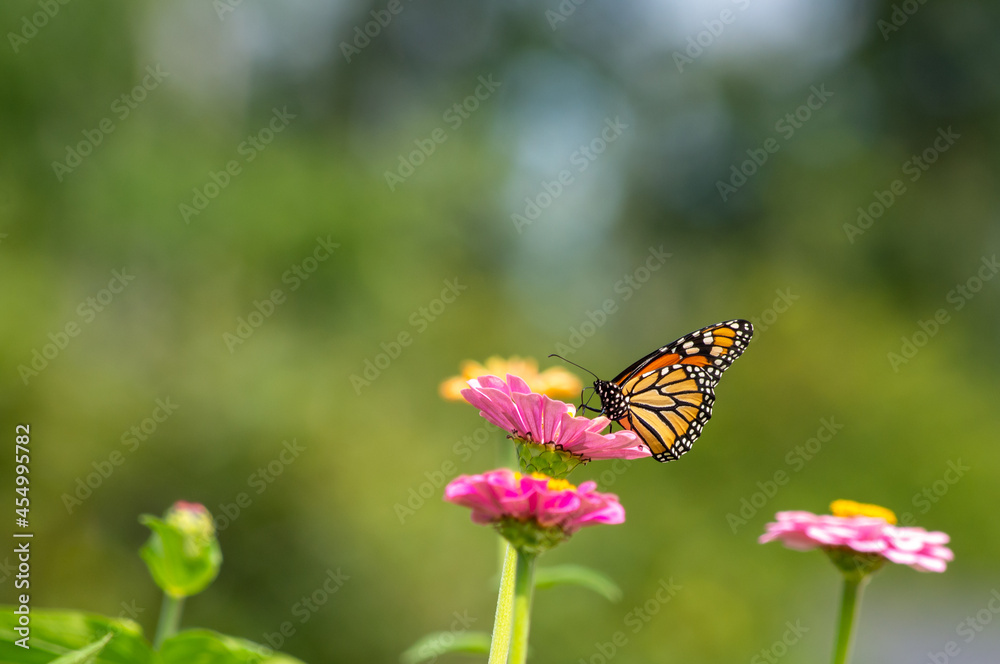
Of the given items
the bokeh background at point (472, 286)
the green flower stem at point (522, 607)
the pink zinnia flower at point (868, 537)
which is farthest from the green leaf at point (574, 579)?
the bokeh background at point (472, 286)

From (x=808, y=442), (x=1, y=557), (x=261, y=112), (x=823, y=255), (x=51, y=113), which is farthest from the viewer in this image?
(x=823, y=255)

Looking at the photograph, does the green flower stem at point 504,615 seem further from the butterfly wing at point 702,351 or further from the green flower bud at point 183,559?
the butterfly wing at point 702,351

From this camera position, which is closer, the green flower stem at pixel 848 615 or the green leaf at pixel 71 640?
the green leaf at pixel 71 640

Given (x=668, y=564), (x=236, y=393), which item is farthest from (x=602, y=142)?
(x=236, y=393)

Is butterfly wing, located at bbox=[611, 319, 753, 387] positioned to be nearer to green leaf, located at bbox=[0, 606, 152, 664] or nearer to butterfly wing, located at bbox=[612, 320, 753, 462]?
butterfly wing, located at bbox=[612, 320, 753, 462]

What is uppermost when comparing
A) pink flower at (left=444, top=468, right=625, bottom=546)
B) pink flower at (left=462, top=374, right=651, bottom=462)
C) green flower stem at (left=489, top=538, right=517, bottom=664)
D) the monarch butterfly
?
the monarch butterfly

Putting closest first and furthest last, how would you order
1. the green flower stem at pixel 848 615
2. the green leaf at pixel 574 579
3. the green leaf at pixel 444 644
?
the green flower stem at pixel 848 615 → the green leaf at pixel 444 644 → the green leaf at pixel 574 579

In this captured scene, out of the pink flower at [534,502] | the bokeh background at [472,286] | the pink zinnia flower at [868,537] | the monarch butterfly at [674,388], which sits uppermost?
the bokeh background at [472,286]

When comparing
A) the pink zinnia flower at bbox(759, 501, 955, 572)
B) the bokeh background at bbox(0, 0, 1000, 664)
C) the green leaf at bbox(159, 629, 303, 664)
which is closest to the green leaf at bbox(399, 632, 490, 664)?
the green leaf at bbox(159, 629, 303, 664)

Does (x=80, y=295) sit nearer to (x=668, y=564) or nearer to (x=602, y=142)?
(x=668, y=564)
